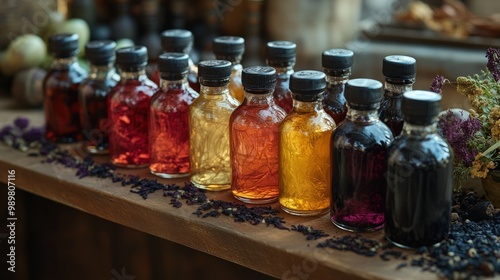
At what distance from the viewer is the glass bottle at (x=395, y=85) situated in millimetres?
1087

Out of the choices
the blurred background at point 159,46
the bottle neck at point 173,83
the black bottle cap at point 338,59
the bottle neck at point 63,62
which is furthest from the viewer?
the bottle neck at point 63,62

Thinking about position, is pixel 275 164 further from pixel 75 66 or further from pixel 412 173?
pixel 75 66

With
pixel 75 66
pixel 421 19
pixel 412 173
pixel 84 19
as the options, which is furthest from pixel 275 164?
pixel 421 19

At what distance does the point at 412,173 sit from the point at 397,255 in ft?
0.40

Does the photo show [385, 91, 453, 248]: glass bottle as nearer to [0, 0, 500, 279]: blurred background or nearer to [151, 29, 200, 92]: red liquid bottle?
Answer: [0, 0, 500, 279]: blurred background

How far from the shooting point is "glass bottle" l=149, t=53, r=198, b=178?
1261 millimetres

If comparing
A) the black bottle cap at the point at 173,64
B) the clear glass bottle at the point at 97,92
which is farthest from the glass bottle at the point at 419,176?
the clear glass bottle at the point at 97,92

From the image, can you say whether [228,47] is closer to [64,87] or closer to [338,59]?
[338,59]

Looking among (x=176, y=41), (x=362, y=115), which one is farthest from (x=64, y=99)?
(x=362, y=115)

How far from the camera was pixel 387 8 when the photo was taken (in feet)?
10.2

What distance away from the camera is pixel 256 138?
1.16 m

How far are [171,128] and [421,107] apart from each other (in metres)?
0.50

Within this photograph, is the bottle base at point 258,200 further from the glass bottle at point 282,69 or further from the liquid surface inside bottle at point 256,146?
the glass bottle at point 282,69

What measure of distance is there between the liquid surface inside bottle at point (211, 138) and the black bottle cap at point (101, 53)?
288 millimetres
